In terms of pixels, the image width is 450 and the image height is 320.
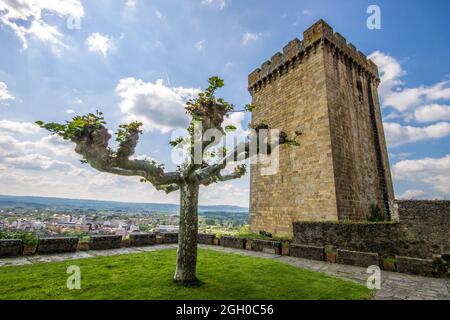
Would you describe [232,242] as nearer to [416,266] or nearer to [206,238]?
[206,238]

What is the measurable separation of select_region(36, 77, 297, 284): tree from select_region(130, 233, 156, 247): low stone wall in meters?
6.99

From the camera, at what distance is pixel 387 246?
889 centimetres

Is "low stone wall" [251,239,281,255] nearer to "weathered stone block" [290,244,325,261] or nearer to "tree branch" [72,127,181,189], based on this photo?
"weathered stone block" [290,244,325,261]

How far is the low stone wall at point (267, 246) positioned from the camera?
10930 mm

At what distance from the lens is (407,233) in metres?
8.81

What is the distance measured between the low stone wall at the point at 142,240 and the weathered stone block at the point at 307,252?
745 cm

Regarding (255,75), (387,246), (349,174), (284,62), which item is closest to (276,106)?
(284,62)

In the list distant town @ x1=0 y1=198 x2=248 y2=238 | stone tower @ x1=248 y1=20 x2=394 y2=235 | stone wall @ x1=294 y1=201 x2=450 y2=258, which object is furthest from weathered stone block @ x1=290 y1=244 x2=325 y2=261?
distant town @ x1=0 y1=198 x2=248 y2=238

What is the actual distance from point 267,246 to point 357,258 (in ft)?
13.1

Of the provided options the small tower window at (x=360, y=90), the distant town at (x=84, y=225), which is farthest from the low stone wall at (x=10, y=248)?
the small tower window at (x=360, y=90)

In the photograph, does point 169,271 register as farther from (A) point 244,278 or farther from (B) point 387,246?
(B) point 387,246

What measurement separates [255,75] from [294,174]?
31.9 feet

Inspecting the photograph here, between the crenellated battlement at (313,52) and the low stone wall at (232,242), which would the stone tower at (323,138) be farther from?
the low stone wall at (232,242)

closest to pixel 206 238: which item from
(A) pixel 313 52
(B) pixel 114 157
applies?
(B) pixel 114 157
